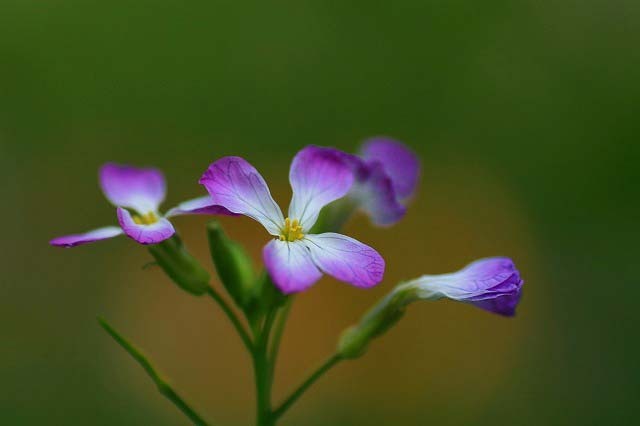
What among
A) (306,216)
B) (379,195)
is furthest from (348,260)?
(379,195)

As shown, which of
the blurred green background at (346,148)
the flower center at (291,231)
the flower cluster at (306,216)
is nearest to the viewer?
the flower cluster at (306,216)

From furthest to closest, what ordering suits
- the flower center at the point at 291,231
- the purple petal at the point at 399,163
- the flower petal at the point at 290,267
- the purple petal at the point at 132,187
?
1. the purple petal at the point at 399,163
2. the purple petal at the point at 132,187
3. the flower center at the point at 291,231
4. the flower petal at the point at 290,267

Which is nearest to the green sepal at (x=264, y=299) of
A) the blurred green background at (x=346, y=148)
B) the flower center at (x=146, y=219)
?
the flower center at (x=146, y=219)

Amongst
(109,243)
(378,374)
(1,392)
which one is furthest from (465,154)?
(1,392)

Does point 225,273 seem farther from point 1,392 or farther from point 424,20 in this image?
point 424,20

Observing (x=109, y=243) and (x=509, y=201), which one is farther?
(x=509, y=201)

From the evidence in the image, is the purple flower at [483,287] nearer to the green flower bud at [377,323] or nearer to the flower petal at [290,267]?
the green flower bud at [377,323]

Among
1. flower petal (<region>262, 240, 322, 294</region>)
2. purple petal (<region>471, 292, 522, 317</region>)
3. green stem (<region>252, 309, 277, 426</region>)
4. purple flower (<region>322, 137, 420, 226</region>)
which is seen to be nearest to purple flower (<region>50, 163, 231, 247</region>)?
flower petal (<region>262, 240, 322, 294</region>)
